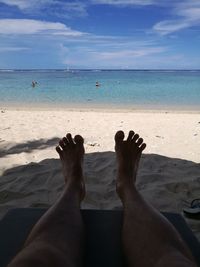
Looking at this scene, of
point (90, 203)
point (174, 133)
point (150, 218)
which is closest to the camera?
point (150, 218)

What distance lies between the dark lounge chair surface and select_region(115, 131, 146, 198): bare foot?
0.55ft

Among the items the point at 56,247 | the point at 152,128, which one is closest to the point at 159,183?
the point at 56,247

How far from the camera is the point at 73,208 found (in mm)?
1461

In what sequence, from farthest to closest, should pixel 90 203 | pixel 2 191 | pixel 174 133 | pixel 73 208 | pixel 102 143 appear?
pixel 174 133 < pixel 102 143 < pixel 2 191 < pixel 90 203 < pixel 73 208

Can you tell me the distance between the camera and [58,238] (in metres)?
1.19

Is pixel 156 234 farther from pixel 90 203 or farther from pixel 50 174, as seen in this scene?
pixel 50 174

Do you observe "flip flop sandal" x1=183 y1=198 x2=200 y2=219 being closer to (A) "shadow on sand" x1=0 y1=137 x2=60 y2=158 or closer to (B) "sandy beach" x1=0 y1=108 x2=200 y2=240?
(B) "sandy beach" x1=0 y1=108 x2=200 y2=240

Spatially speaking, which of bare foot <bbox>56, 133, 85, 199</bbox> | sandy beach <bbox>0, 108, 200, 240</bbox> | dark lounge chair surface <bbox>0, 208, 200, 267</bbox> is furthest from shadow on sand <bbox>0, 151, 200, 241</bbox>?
dark lounge chair surface <bbox>0, 208, 200, 267</bbox>

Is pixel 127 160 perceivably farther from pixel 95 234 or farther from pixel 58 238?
pixel 58 238

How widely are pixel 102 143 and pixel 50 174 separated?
151cm

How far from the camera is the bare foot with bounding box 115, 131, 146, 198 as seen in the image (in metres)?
1.82

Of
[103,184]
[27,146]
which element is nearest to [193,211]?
[103,184]

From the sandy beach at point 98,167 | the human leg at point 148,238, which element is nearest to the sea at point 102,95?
the sandy beach at point 98,167

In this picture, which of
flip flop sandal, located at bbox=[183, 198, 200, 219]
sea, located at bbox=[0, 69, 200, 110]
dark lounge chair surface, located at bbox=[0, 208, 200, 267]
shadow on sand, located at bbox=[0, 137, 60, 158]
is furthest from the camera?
sea, located at bbox=[0, 69, 200, 110]
